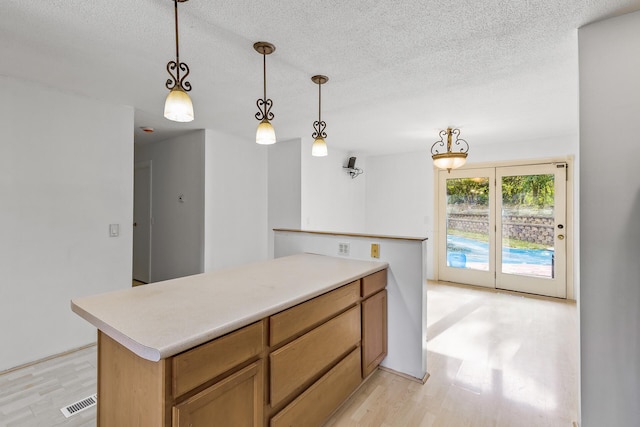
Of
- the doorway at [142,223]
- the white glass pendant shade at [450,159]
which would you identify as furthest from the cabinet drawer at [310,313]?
the doorway at [142,223]

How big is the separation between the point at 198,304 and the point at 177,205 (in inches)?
132

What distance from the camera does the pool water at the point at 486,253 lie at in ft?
14.3

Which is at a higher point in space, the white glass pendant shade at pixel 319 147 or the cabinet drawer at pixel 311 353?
the white glass pendant shade at pixel 319 147

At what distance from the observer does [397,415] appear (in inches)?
74.9

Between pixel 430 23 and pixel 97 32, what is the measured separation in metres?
1.87

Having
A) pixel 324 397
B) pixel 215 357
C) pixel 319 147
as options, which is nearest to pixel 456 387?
pixel 324 397

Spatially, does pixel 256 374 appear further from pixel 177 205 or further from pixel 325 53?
pixel 177 205

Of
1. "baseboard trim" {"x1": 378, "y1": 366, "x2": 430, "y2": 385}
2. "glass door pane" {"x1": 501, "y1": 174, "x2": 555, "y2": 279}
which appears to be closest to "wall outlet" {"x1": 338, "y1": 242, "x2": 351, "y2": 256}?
"baseboard trim" {"x1": 378, "y1": 366, "x2": 430, "y2": 385}

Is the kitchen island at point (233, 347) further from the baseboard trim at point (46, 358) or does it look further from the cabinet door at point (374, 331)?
the baseboard trim at point (46, 358)

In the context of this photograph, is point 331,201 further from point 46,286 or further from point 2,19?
point 2,19

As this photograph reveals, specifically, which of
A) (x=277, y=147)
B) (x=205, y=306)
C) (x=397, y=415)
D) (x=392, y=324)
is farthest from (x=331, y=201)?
(x=205, y=306)

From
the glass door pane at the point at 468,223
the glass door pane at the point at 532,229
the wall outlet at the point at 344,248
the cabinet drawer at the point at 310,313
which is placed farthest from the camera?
the glass door pane at the point at 468,223

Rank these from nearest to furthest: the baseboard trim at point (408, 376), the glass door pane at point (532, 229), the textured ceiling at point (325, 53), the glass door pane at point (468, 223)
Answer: the textured ceiling at point (325, 53) → the baseboard trim at point (408, 376) → the glass door pane at point (532, 229) → the glass door pane at point (468, 223)

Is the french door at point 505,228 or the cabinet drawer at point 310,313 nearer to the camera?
the cabinet drawer at point 310,313
